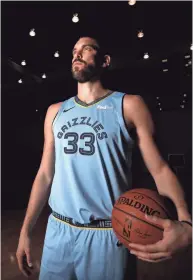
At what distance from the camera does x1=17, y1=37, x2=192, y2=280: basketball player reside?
1.22 meters

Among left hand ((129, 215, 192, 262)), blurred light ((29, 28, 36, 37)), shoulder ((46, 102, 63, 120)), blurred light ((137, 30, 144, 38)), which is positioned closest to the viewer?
left hand ((129, 215, 192, 262))

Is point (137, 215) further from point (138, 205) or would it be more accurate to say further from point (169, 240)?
point (169, 240)

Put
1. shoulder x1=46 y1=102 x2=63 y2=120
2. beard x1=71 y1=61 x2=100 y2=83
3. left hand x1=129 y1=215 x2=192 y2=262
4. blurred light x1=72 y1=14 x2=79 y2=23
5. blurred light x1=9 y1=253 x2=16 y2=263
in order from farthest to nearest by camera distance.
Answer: blurred light x1=72 y1=14 x2=79 y2=23 → blurred light x1=9 y1=253 x2=16 y2=263 → shoulder x1=46 y1=102 x2=63 y2=120 → beard x1=71 y1=61 x2=100 y2=83 → left hand x1=129 y1=215 x2=192 y2=262

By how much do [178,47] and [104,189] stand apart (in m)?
6.98

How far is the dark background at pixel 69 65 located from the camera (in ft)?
17.7

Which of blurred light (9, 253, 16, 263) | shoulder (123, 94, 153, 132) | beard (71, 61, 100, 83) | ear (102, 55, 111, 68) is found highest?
ear (102, 55, 111, 68)

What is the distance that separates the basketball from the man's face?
0.63 meters

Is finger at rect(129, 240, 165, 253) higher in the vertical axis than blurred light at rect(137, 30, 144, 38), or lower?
lower

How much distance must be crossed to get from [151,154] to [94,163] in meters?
0.27

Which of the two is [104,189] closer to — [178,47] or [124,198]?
[124,198]

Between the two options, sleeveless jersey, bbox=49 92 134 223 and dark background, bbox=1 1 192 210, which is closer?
sleeveless jersey, bbox=49 92 134 223

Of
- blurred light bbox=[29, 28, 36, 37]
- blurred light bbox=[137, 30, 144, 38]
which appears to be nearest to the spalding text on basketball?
blurred light bbox=[29, 28, 36, 37]

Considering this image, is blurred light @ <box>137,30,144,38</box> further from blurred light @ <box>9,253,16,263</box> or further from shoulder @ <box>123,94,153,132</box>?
shoulder @ <box>123,94,153,132</box>

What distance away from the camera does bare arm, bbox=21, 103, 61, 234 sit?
1.46 meters
